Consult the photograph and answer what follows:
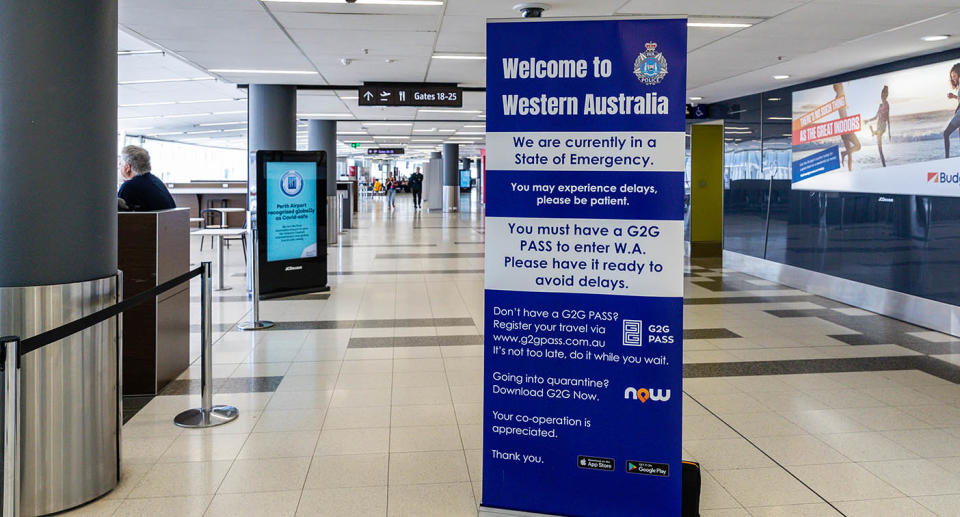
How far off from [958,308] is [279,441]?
6268 mm

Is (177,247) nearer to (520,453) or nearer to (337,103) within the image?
(520,453)

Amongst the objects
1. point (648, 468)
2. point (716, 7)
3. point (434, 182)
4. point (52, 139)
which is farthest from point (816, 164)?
point (434, 182)

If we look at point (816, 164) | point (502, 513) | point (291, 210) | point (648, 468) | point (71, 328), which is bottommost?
point (502, 513)

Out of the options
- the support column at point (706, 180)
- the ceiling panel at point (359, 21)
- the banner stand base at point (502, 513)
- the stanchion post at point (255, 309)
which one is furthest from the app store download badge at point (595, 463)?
the support column at point (706, 180)

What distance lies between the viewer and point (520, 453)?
3.00m

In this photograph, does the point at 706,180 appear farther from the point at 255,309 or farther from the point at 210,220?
the point at 255,309

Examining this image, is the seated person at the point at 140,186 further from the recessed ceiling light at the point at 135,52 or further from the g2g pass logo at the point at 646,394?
the recessed ceiling light at the point at 135,52

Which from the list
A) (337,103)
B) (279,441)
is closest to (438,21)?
(279,441)

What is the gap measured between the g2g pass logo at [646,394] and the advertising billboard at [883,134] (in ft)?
18.8

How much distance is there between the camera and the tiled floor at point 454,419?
336 cm

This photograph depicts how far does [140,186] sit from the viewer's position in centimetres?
544

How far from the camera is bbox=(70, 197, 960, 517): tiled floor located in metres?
3.36

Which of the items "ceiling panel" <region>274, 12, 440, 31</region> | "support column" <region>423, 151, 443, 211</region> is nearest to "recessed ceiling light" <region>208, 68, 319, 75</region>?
"ceiling panel" <region>274, 12, 440, 31</region>

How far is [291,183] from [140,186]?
3344mm
